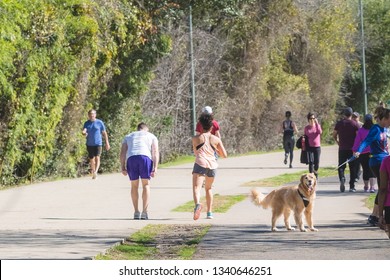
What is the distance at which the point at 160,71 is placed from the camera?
3662 centimetres

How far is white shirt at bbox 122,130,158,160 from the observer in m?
16.9

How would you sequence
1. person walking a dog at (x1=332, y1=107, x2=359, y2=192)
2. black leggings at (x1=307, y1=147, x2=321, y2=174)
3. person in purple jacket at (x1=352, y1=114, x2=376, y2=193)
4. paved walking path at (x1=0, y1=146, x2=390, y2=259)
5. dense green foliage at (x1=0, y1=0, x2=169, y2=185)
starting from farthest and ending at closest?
1. black leggings at (x1=307, y1=147, x2=321, y2=174)
2. dense green foliage at (x1=0, y1=0, x2=169, y2=185)
3. person walking a dog at (x1=332, y1=107, x2=359, y2=192)
4. person in purple jacket at (x1=352, y1=114, x2=376, y2=193)
5. paved walking path at (x1=0, y1=146, x2=390, y2=259)

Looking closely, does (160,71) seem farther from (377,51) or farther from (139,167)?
(377,51)

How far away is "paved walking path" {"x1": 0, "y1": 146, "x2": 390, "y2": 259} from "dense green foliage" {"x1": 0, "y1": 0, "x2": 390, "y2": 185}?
1.71 metres

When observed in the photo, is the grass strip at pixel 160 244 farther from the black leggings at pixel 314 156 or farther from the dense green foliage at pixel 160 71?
the black leggings at pixel 314 156

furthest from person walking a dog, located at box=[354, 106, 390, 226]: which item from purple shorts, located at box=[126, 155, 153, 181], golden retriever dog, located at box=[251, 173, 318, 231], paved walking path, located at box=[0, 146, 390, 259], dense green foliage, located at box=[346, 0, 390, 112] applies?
dense green foliage, located at box=[346, 0, 390, 112]

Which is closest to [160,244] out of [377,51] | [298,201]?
[298,201]

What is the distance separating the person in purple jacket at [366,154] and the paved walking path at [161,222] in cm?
27

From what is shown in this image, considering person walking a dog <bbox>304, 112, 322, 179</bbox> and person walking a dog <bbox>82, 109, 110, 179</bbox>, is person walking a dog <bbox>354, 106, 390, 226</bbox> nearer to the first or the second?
person walking a dog <bbox>304, 112, 322, 179</bbox>

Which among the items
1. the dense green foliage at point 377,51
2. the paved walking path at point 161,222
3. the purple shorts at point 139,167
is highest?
the dense green foliage at point 377,51

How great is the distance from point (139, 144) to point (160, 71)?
65.0 ft

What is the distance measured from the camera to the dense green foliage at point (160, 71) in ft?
75.2

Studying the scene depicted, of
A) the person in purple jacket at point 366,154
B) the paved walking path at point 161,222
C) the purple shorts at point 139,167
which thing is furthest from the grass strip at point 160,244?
the person in purple jacket at point 366,154
